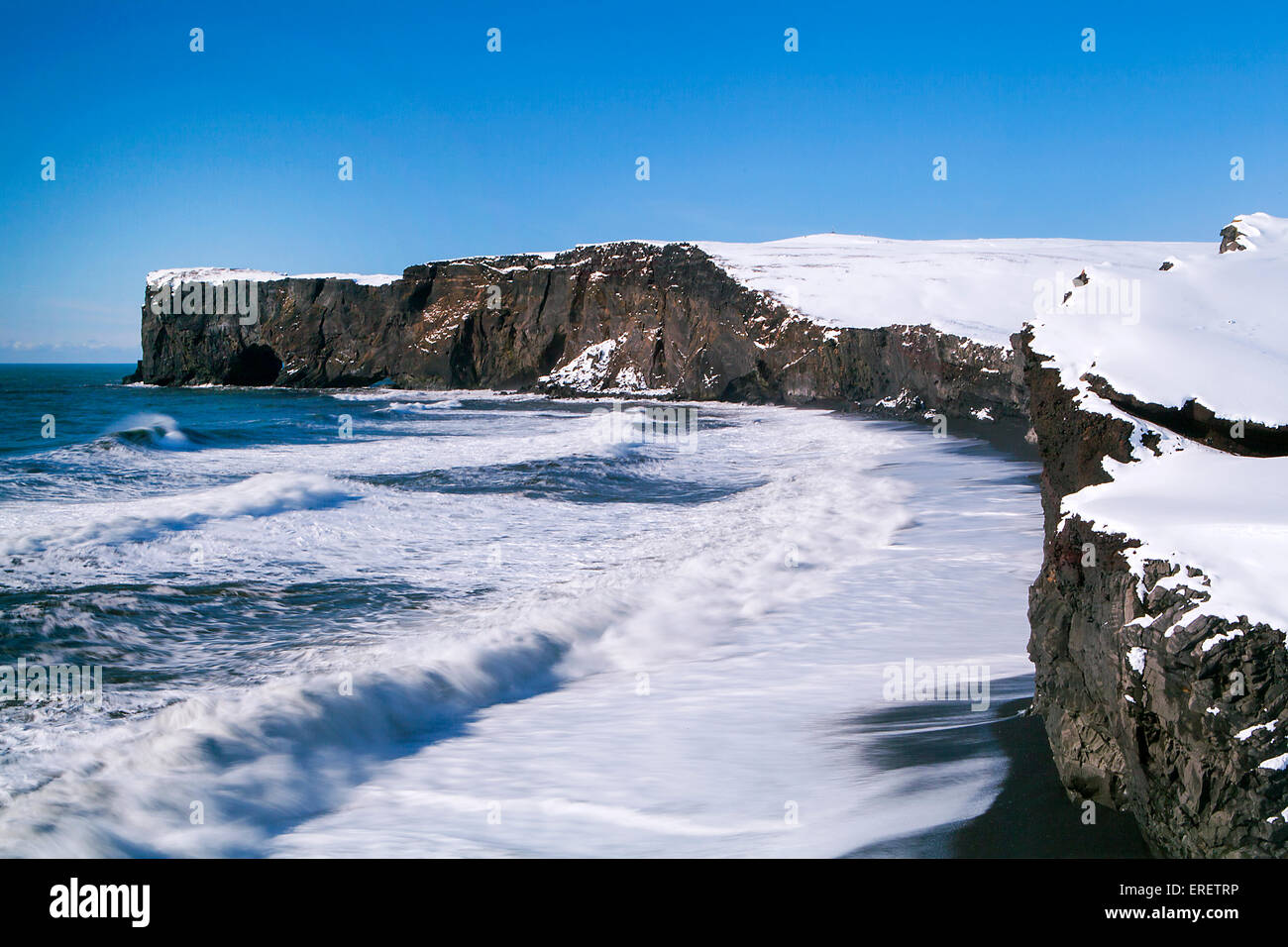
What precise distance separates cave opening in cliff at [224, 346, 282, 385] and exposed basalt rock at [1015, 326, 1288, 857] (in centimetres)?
6658

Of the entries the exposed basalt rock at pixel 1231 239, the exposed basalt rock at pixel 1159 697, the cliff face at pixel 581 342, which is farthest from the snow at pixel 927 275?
the exposed basalt rock at pixel 1159 697

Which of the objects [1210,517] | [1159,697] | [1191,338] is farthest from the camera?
[1191,338]

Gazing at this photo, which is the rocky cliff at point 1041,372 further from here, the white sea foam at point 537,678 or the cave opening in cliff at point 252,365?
the white sea foam at point 537,678

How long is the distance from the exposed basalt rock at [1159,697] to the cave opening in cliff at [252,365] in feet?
218

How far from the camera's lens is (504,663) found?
6133 millimetres

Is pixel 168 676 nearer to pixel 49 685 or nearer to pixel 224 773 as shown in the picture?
pixel 49 685

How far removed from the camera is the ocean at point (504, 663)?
397 cm

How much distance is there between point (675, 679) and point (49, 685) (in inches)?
153

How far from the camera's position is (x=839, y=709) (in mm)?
5094

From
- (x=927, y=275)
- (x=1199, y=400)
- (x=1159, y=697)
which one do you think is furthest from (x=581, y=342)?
(x=1159, y=697)

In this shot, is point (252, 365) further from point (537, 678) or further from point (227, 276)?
point (537, 678)

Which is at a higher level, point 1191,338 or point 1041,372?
point 1191,338

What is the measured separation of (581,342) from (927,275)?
65.1ft
